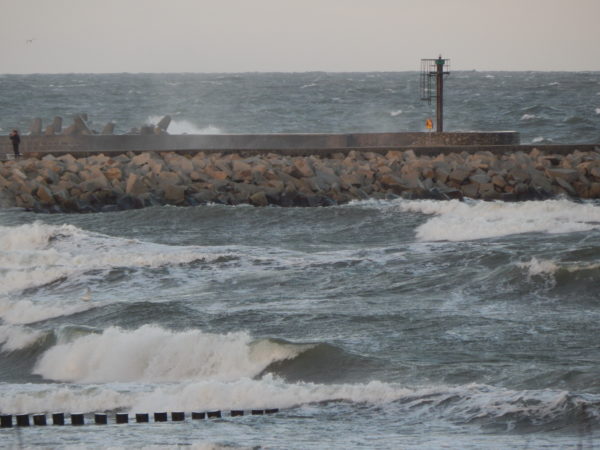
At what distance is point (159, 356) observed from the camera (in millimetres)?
12852

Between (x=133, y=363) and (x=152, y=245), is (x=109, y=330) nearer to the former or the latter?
(x=133, y=363)

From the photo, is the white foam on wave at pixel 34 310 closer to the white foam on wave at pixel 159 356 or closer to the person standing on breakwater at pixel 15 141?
the white foam on wave at pixel 159 356

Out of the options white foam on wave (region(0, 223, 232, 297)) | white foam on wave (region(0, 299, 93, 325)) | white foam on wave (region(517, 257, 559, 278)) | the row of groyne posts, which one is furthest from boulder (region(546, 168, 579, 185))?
the row of groyne posts

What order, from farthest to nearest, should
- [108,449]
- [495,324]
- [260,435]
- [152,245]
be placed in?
1. [152,245]
2. [495,324]
3. [260,435]
4. [108,449]

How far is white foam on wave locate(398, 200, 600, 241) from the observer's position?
20.3 meters

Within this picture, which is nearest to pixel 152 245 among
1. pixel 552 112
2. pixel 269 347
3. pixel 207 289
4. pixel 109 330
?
pixel 207 289

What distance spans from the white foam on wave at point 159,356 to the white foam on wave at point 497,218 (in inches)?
303

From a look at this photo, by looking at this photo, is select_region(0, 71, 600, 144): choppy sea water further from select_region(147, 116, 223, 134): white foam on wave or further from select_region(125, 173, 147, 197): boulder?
select_region(125, 173, 147, 197): boulder

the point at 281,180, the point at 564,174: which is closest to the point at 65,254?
the point at 281,180

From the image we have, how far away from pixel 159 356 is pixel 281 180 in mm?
11862

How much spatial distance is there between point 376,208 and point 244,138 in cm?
572

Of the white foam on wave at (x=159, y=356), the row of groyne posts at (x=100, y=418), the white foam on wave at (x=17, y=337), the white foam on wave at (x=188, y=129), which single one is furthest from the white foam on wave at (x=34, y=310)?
the white foam on wave at (x=188, y=129)

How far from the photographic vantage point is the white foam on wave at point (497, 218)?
66.7 ft

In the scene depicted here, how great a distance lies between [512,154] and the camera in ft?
85.8
